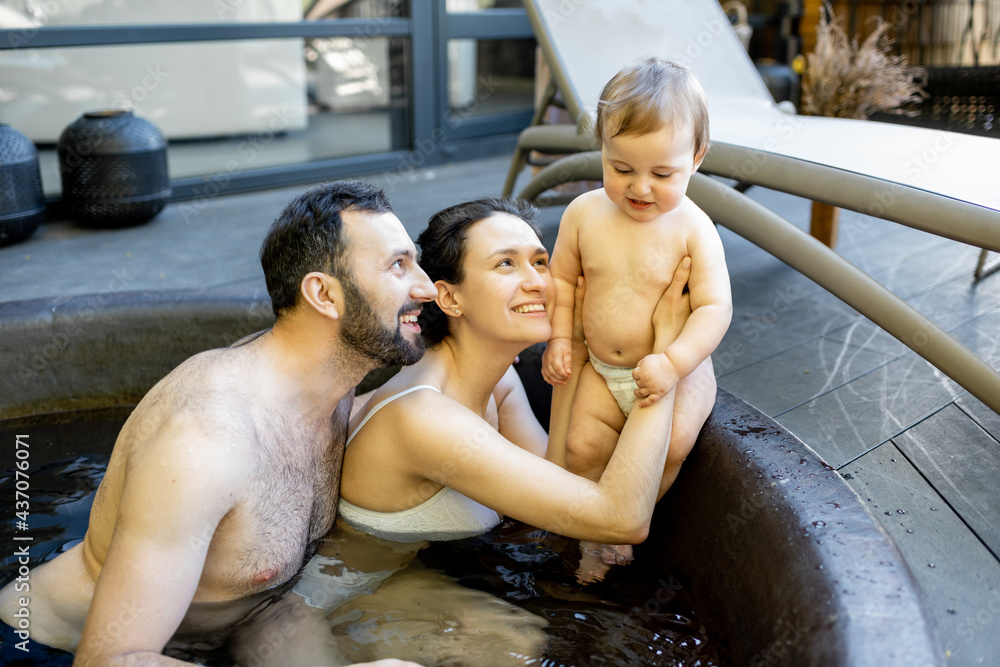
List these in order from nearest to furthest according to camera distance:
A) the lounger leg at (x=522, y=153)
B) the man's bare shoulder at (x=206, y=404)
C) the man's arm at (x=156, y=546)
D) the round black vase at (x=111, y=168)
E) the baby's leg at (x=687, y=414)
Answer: the man's arm at (x=156, y=546) < the man's bare shoulder at (x=206, y=404) < the baby's leg at (x=687, y=414) < the lounger leg at (x=522, y=153) < the round black vase at (x=111, y=168)

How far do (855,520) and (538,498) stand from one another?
557 mm

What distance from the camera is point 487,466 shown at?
152 centimetres

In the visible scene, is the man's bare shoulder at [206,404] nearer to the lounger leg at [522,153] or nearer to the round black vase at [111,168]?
the lounger leg at [522,153]

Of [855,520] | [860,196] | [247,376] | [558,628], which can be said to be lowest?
[558,628]

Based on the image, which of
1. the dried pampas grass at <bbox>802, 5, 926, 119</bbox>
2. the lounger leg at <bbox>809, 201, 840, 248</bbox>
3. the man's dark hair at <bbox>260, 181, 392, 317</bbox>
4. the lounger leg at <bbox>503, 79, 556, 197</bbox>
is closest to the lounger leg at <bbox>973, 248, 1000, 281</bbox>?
the lounger leg at <bbox>809, 201, 840, 248</bbox>

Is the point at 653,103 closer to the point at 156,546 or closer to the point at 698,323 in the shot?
the point at 698,323

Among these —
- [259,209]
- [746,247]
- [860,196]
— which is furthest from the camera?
[259,209]

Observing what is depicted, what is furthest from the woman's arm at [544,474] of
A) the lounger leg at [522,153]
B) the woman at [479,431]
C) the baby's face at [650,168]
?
the lounger leg at [522,153]

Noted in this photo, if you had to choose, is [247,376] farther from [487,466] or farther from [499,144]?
[499,144]

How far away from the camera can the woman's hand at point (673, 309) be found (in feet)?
5.42

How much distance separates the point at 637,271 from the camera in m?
1.68

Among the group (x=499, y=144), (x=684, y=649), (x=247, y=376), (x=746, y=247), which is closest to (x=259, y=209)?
(x=499, y=144)

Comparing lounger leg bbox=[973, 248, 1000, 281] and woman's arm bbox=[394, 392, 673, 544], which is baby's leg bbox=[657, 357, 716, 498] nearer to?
woman's arm bbox=[394, 392, 673, 544]

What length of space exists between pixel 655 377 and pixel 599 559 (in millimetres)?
480
